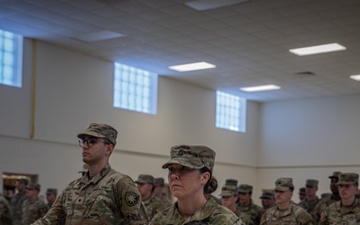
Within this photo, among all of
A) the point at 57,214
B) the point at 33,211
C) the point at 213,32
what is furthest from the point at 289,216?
the point at 213,32

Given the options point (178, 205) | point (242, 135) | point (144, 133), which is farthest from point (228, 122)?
point (178, 205)

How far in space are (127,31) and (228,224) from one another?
10.7 meters

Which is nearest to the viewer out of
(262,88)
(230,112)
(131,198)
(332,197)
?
(131,198)

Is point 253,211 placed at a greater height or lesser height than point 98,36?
lesser

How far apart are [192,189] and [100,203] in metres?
1.62

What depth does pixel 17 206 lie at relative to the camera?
503 inches

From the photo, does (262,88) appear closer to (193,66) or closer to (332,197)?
(193,66)

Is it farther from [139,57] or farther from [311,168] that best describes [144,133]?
[311,168]

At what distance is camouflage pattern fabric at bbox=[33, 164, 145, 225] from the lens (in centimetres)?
471

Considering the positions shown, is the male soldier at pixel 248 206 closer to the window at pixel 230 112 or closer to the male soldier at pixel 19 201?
the male soldier at pixel 19 201

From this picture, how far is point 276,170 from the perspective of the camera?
21.4 metres

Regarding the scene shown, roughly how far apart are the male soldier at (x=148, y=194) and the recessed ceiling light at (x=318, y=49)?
6.03m

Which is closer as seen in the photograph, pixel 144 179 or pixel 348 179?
pixel 348 179

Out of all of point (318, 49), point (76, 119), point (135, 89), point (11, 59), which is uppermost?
point (318, 49)
